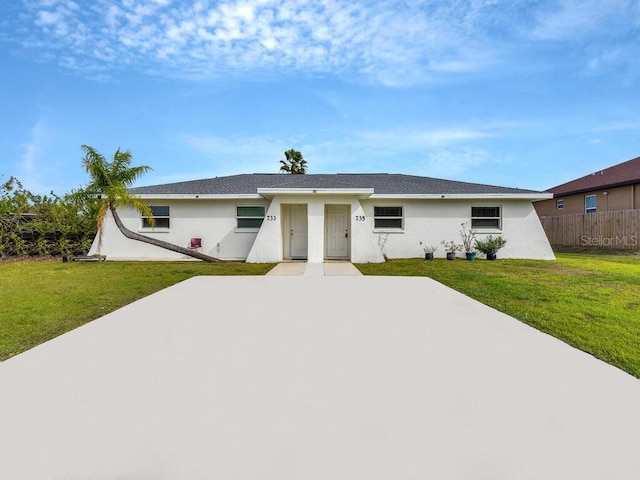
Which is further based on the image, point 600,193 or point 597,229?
point 600,193

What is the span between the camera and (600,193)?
917 inches

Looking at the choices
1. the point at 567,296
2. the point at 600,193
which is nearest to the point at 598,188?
the point at 600,193

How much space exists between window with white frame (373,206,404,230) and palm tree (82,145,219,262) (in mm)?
7348

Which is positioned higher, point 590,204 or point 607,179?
point 607,179

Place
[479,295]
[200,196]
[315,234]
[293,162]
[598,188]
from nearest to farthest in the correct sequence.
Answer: [479,295] < [315,234] < [200,196] < [598,188] < [293,162]

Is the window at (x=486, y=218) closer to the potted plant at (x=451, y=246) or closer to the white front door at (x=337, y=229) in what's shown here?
the potted plant at (x=451, y=246)

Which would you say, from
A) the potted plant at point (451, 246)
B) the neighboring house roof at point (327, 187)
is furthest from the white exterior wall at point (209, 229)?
the potted plant at point (451, 246)

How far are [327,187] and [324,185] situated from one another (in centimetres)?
52

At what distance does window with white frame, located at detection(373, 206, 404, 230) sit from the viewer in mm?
16875

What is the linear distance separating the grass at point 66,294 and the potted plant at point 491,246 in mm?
9003

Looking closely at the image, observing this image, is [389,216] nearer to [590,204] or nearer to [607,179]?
[590,204]

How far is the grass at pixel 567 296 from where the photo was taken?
4.75m

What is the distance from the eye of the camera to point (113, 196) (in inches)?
624

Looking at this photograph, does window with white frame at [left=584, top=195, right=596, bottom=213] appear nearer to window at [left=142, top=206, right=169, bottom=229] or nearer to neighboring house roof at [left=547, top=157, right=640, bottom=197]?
neighboring house roof at [left=547, top=157, right=640, bottom=197]
